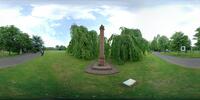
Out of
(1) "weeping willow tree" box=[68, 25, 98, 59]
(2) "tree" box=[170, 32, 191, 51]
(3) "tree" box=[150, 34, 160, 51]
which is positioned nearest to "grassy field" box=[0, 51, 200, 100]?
(1) "weeping willow tree" box=[68, 25, 98, 59]

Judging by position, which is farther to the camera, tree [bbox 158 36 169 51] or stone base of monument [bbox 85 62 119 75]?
tree [bbox 158 36 169 51]

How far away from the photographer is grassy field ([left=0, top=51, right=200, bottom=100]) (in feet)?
55.4

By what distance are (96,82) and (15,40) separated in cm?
2877

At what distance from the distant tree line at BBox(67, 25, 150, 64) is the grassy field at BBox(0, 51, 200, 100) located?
3.30 ft

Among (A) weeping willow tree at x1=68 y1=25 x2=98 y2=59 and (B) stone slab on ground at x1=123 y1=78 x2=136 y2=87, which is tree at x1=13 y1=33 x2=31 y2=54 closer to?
(A) weeping willow tree at x1=68 y1=25 x2=98 y2=59

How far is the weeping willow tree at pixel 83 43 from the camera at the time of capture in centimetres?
2550

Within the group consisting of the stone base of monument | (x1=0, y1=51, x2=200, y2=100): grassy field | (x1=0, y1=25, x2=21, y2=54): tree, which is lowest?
(x1=0, y1=51, x2=200, y2=100): grassy field

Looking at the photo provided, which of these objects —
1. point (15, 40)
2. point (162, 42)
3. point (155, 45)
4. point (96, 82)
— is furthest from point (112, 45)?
point (155, 45)

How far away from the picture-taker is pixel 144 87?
1833 centimetres

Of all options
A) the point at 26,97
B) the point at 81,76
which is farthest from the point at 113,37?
the point at 26,97

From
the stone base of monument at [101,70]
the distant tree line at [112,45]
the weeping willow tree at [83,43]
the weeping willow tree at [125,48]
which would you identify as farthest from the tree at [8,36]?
the stone base of monument at [101,70]

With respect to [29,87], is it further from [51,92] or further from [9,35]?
[9,35]

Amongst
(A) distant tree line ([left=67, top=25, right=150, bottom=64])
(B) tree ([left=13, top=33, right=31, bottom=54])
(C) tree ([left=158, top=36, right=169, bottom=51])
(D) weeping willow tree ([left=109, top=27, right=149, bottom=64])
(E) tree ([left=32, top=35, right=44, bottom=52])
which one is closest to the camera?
(D) weeping willow tree ([left=109, top=27, right=149, bottom=64])

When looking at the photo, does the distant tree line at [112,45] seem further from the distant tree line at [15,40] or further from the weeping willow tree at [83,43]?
the distant tree line at [15,40]
